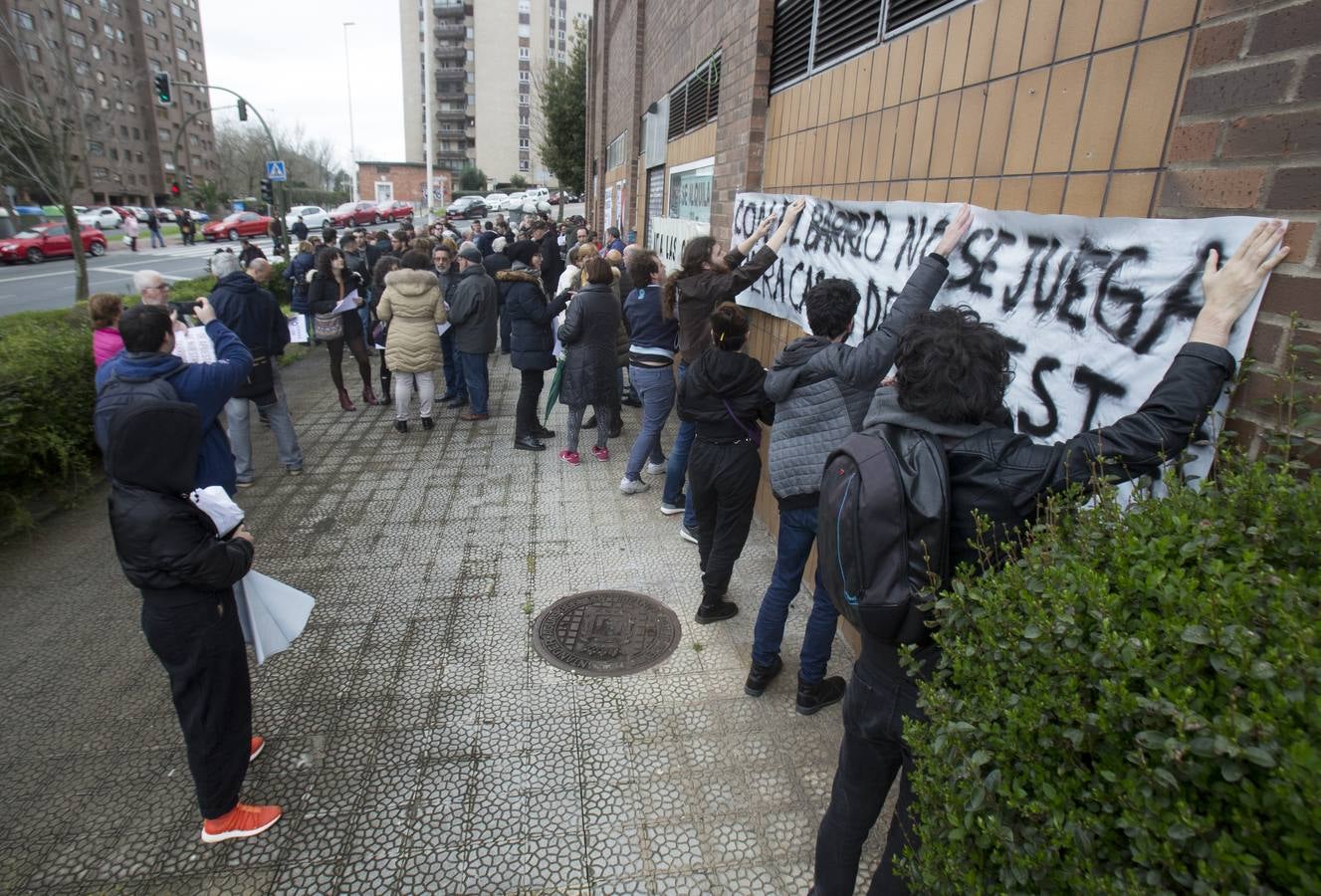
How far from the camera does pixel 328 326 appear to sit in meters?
7.69

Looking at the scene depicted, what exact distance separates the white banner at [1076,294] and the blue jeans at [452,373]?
5952 millimetres

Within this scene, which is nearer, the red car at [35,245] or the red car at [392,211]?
the red car at [35,245]

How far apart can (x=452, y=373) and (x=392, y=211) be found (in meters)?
42.2

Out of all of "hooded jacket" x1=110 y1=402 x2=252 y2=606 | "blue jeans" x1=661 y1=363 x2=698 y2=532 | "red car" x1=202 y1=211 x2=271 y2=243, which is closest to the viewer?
"hooded jacket" x1=110 y1=402 x2=252 y2=606

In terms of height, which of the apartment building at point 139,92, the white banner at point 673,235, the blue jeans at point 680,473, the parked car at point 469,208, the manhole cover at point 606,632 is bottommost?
the manhole cover at point 606,632

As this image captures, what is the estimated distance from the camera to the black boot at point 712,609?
3938 millimetres

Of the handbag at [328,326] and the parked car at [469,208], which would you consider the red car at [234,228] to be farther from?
the handbag at [328,326]

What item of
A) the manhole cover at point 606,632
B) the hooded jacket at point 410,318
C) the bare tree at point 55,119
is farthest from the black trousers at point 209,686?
the bare tree at point 55,119

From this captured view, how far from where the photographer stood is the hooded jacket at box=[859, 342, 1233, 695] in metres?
1.69

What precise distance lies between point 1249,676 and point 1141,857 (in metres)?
0.29

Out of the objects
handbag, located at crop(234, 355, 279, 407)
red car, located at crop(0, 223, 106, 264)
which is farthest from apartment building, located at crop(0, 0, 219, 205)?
handbag, located at crop(234, 355, 279, 407)

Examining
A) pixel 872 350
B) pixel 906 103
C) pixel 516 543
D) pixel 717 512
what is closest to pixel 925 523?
pixel 872 350

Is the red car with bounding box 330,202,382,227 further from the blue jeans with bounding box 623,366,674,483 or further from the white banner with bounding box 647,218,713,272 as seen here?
the blue jeans with bounding box 623,366,674,483

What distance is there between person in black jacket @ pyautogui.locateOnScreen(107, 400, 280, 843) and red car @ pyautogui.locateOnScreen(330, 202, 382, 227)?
4006 cm
